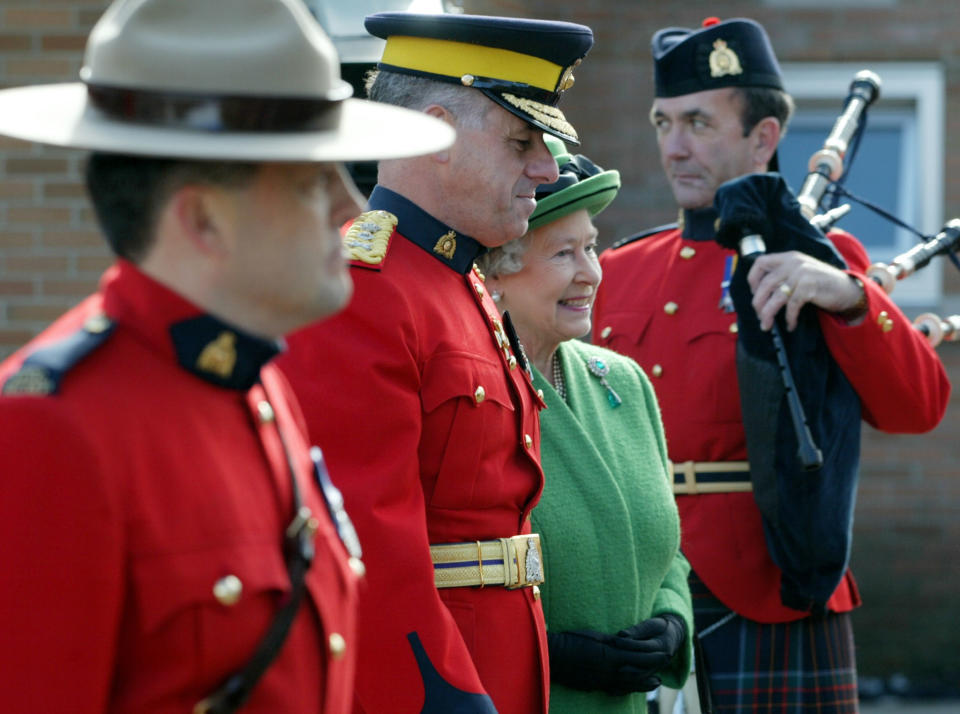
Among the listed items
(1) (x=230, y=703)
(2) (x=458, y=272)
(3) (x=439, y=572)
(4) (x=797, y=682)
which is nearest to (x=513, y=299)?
(2) (x=458, y=272)

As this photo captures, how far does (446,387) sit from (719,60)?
7.79 feet

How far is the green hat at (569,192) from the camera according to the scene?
3.49m

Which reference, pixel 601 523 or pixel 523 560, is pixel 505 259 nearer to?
pixel 601 523

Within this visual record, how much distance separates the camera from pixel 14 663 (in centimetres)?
170

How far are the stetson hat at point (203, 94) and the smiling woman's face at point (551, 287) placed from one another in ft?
5.31

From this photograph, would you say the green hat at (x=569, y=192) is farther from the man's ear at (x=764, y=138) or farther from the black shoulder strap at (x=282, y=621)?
the black shoulder strap at (x=282, y=621)

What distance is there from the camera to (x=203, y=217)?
1.82 m

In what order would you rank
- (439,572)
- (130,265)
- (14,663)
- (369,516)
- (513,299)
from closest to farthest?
(14,663)
(130,265)
(369,516)
(439,572)
(513,299)

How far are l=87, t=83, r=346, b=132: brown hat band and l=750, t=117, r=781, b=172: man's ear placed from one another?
3163 millimetres

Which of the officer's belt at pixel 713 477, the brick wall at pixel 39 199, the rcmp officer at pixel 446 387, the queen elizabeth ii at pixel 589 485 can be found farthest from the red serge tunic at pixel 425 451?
the brick wall at pixel 39 199

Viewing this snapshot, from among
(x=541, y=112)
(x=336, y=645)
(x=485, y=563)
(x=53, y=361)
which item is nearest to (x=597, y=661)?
(x=485, y=563)

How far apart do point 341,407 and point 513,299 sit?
95cm

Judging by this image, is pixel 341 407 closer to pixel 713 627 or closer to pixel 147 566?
pixel 147 566

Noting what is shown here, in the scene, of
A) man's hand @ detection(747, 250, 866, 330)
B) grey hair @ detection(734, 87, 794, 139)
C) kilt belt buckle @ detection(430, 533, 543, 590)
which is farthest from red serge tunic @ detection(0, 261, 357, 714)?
grey hair @ detection(734, 87, 794, 139)
